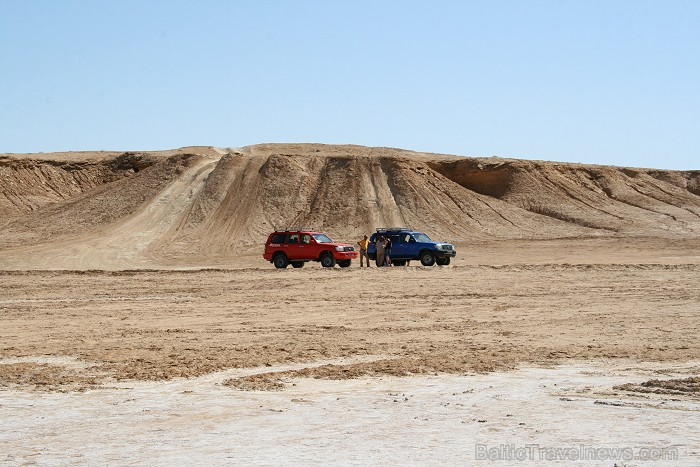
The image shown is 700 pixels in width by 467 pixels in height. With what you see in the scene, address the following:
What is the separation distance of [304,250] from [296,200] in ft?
74.8

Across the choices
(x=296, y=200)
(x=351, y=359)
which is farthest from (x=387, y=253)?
(x=296, y=200)

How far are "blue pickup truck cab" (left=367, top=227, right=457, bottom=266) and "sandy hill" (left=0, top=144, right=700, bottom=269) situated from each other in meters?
10.5

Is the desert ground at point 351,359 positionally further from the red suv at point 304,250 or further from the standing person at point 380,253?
the standing person at point 380,253

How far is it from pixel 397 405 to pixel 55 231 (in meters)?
48.6

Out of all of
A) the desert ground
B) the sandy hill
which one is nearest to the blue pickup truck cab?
the desert ground

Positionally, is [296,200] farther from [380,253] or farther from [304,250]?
[380,253]

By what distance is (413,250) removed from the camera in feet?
122

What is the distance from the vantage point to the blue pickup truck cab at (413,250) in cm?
3703

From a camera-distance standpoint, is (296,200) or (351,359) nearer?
(351,359)

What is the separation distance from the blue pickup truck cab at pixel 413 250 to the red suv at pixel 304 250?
3.99ft

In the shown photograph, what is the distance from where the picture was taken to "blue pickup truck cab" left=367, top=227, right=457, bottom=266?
37.0 m

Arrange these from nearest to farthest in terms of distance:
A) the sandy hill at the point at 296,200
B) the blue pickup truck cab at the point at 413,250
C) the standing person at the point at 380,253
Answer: the standing person at the point at 380,253 < the blue pickup truck cab at the point at 413,250 < the sandy hill at the point at 296,200

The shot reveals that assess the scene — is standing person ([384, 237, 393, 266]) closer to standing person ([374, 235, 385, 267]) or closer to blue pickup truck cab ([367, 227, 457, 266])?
standing person ([374, 235, 385, 267])

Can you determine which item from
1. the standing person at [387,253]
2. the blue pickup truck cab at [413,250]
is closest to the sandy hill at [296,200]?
the blue pickup truck cab at [413,250]
